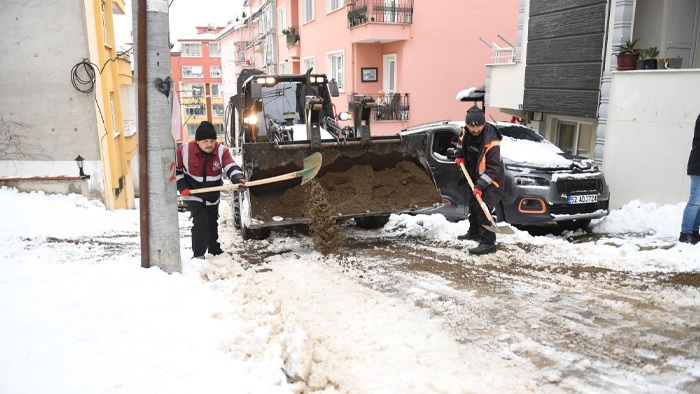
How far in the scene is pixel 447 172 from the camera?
8.02 m

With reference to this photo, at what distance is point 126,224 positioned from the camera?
948 cm

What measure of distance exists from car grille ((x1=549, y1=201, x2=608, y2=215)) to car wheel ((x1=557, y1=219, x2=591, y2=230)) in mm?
270

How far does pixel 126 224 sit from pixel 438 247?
614cm

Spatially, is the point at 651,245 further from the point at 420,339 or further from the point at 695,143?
the point at 420,339

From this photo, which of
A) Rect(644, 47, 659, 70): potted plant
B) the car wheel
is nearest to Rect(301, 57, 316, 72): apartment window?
Rect(644, 47, 659, 70): potted plant

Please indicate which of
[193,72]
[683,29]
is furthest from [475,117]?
[193,72]

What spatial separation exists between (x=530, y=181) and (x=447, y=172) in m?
1.31

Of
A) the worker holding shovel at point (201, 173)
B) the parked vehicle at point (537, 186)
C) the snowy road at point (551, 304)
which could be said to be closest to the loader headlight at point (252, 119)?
the snowy road at point (551, 304)

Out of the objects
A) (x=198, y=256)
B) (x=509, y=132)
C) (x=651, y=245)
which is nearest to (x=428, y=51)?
(x=509, y=132)

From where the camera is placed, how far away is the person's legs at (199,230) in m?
5.51

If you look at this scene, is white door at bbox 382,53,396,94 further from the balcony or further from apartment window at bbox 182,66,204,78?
apartment window at bbox 182,66,204,78

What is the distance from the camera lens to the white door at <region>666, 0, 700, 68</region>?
9.43 m

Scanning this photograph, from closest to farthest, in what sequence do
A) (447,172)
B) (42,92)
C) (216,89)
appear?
1. (447,172)
2. (42,92)
3. (216,89)

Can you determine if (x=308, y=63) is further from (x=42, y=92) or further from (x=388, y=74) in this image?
(x=42, y=92)
